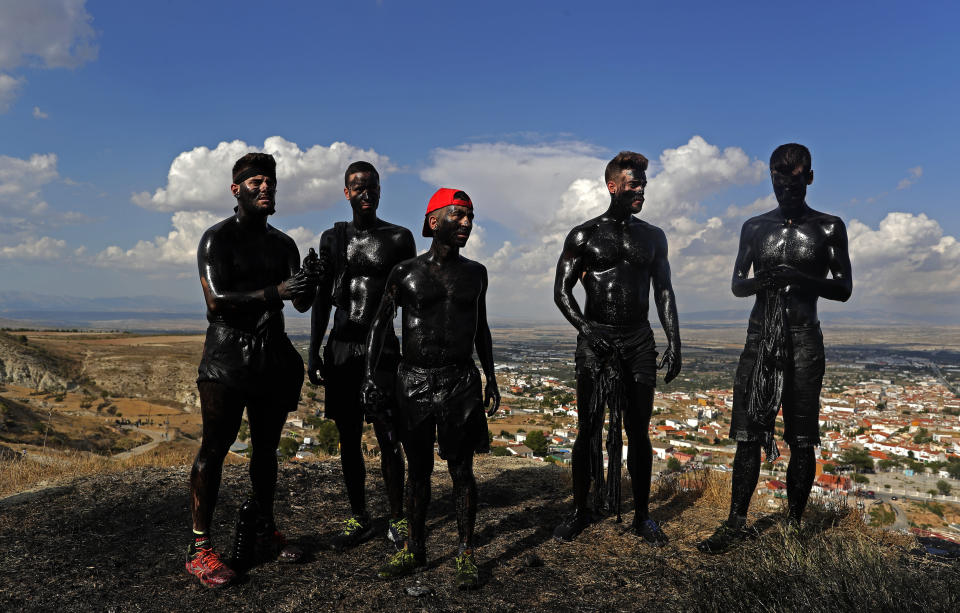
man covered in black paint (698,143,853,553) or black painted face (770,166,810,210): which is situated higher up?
black painted face (770,166,810,210)

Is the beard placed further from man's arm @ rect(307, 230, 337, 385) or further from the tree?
the tree

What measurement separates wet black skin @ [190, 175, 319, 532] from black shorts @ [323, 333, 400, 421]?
1.98 feet

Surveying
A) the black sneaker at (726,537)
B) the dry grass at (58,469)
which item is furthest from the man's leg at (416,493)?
the dry grass at (58,469)

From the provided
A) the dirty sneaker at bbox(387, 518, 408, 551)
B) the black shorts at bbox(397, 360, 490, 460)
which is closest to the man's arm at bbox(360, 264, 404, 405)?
the black shorts at bbox(397, 360, 490, 460)

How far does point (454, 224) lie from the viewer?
3959 mm

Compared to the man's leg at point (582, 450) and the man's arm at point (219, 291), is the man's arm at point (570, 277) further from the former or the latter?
the man's arm at point (219, 291)

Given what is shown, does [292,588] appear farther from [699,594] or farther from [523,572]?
[699,594]

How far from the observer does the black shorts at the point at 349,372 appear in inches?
180

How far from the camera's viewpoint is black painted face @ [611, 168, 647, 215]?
4754 millimetres

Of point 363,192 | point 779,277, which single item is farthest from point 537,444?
point 363,192

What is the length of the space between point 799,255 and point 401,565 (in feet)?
12.9

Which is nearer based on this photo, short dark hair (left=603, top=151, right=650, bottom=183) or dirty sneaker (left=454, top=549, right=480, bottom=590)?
dirty sneaker (left=454, top=549, right=480, bottom=590)

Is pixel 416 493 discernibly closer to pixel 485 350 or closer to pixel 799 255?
pixel 485 350

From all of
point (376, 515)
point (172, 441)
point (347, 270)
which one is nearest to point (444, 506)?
point (376, 515)
